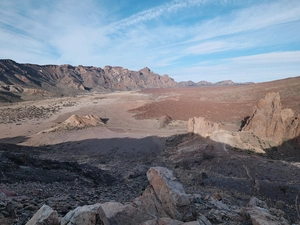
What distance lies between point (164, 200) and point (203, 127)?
15486 millimetres

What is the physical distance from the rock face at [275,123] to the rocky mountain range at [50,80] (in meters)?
70.8

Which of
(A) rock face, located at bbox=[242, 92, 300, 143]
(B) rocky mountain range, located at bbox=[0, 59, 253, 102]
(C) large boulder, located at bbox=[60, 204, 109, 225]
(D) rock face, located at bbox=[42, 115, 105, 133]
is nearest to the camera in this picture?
(C) large boulder, located at bbox=[60, 204, 109, 225]

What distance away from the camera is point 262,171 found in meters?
12.7

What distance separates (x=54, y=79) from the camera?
443ft

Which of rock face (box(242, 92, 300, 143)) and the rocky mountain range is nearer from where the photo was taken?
rock face (box(242, 92, 300, 143))

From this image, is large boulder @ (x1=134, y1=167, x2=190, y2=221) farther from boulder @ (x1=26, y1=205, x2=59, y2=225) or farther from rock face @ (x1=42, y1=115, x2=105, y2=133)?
rock face @ (x1=42, y1=115, x2=105, y2=133)

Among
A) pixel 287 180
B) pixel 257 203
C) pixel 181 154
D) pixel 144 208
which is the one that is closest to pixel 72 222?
pixel 144 208

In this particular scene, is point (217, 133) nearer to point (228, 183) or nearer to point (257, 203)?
point (228, 183)

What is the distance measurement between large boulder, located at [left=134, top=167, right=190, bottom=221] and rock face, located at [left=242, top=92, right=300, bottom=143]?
15831mm

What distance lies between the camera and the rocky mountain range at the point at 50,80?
8211 cm

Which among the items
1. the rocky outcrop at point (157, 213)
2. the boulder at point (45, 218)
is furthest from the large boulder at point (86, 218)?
the boulder at point (45, 218)

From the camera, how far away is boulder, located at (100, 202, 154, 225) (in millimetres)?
4492

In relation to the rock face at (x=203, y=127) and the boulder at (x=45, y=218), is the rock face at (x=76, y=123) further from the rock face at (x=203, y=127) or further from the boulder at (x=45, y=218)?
the boulder at (x=45, y=218)

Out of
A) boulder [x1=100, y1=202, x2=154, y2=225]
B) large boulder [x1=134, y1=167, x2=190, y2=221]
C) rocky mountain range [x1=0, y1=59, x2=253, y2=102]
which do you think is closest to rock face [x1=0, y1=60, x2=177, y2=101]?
rocky mountain range [x1=0, y1=59, x2=253, y2=102]
